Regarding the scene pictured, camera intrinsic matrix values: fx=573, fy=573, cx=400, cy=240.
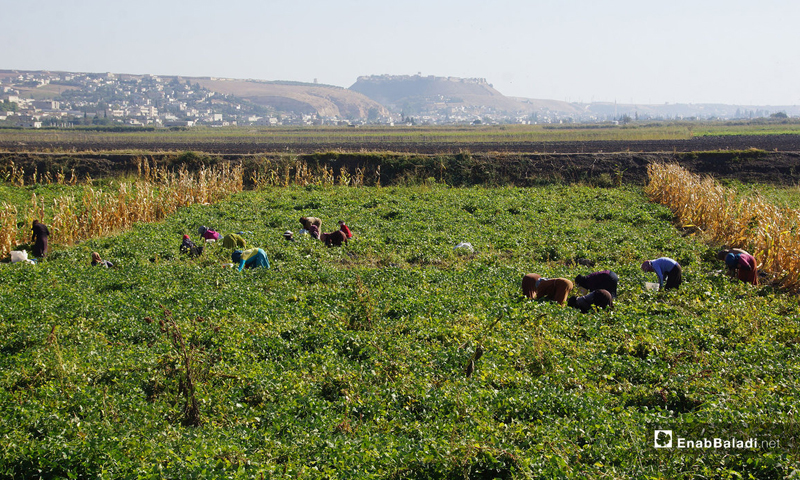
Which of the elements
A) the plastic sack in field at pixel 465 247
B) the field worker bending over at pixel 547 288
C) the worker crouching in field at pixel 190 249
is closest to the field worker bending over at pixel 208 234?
the worker crouching in field at pixel 190 249

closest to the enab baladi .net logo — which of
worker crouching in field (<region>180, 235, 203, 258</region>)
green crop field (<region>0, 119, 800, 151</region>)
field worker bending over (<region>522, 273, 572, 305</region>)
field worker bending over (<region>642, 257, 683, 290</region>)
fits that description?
field worker bending over (<region>522, 273, 572, 305</region>)

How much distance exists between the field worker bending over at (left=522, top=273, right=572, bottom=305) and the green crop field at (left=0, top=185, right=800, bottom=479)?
52 cm

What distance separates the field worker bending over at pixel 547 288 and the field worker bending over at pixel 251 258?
A: 6166mm

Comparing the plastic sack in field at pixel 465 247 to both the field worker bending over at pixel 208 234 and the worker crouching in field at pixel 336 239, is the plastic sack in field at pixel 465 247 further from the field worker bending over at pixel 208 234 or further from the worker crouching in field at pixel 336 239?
the field worker bending over at pixel 208 234

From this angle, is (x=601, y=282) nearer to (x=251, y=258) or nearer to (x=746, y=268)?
(x=746, y=268)

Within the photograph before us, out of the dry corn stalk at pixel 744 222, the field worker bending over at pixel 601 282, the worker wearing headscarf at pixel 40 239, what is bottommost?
the worker wearing headscarf at pixel 40 239

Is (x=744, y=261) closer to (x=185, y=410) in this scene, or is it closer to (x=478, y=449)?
(x=478, y=449)

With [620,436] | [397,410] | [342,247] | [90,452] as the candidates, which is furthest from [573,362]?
[342,247]

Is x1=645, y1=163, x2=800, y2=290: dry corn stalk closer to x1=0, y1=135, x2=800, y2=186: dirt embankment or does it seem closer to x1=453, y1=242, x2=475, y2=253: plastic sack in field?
x1=453, y1=242, x2=475, y2=253: plastic sack in field

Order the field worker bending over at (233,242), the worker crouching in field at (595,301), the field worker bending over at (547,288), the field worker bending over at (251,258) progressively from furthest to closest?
the field worker bending over at (233,242) < the field worker bending over at (251,258) < the field worker bending over at (547,288) < the worker crouching in field at (595,301)

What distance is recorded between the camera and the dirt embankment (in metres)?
33.6

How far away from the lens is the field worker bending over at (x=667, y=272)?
11609mm

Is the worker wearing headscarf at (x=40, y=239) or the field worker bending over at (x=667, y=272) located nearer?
the field worker bending over at (x=667, y=272)

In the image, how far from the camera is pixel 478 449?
A: 17.7 ft
